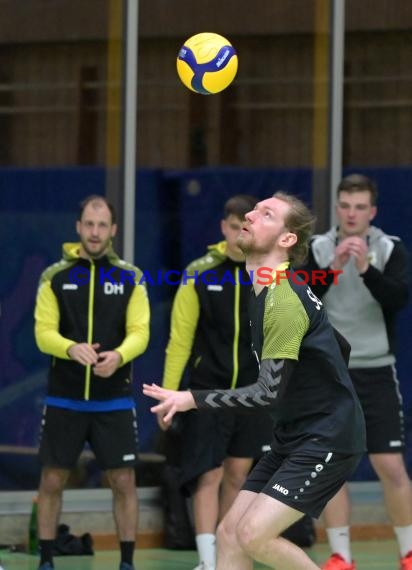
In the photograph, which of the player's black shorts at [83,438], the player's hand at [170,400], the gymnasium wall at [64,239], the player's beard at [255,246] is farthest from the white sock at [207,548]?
the player's hand at [170,400]

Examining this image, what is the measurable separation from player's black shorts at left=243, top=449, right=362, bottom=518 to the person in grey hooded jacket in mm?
2134

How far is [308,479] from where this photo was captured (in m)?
7.04

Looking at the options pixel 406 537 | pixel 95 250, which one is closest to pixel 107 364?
pixel 95 250

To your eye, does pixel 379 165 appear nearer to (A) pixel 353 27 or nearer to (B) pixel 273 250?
(A) pixel 353 27

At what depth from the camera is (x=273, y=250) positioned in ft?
23.8

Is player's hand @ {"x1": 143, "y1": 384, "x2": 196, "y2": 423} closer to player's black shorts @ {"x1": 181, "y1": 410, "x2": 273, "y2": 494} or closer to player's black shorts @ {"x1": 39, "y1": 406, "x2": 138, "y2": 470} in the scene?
player's black shorts @ {"x1": 39, "y1": 406, "x2": 138, "y2": 470}

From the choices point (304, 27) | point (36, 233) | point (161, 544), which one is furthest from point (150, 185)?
point (161, 544)

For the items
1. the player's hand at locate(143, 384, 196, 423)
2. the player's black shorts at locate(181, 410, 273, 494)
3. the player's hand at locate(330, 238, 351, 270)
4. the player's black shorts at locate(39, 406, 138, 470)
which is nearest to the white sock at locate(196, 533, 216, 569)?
the player's black shorts at locate(181, 410, 273, 494)

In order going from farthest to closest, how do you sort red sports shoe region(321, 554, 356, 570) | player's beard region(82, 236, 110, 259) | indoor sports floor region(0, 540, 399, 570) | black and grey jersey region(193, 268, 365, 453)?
indoor sports floor region(0, 540, 399, 570), player's beard region(82, 236, 110, 259), red sports shoe region(321, 554, 356, 570), black and grey jersey region(193, 268, 365, 453)

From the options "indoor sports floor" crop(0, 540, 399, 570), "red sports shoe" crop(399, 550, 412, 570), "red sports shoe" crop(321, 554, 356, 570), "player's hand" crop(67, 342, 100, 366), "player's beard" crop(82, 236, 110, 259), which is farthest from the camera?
"indoor sports floor" crop(0, 540, 399, 570)

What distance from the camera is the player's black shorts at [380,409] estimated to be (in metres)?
9.35

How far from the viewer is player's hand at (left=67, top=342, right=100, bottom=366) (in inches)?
356

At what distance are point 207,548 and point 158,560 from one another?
89cm

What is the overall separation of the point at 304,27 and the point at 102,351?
3.32 m
